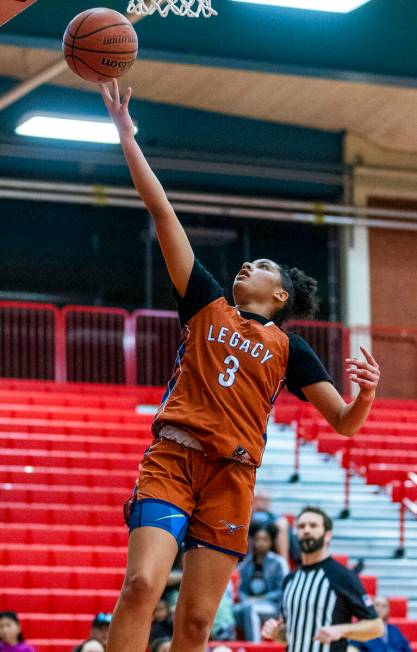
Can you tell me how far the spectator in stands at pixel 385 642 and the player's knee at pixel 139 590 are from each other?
15.9 feet

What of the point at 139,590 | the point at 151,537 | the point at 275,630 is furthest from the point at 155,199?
the point at 275,630

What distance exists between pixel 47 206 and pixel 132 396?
15.2ft

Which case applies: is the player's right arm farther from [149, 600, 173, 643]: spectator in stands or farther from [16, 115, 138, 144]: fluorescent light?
[16, 115, 138, 144]: fluorescent light

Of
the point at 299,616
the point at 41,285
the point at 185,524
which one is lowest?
the point at 299,616

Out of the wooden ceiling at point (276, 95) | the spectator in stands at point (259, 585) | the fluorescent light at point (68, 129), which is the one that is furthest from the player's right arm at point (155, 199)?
the wooden ceiling at point (276, 95)

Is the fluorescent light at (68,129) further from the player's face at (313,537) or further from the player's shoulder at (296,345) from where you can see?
the player's shoulder at (296,345)

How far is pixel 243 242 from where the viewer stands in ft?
69.4

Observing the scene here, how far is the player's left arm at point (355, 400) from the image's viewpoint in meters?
5.11

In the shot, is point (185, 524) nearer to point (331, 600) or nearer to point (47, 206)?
point (331, 600)

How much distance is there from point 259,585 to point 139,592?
6331 mm

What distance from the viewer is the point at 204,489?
5.02 m

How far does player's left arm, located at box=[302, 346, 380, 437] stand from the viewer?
16.8ft

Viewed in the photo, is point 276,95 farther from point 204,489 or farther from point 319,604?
point 204,489

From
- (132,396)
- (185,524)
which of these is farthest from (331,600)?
(132,396)
